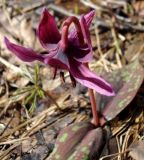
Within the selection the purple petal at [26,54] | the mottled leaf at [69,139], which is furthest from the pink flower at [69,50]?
the mottled leaf at [69,139]

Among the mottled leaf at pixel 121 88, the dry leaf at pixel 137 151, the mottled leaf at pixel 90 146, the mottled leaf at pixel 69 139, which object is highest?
the mottled leaf at pixel 121 88

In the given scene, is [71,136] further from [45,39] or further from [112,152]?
[45,39]

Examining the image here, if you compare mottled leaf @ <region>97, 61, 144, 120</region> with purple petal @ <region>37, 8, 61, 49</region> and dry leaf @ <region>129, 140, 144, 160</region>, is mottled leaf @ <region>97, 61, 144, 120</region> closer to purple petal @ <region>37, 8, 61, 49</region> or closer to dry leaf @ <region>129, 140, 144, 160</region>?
dry leaf @ <region>129, 140, 144, 160</region>

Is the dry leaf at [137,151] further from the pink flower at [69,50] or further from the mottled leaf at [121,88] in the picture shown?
the pink flower at [69,50]

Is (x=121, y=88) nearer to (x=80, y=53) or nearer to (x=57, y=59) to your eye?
(x=80, y=53)

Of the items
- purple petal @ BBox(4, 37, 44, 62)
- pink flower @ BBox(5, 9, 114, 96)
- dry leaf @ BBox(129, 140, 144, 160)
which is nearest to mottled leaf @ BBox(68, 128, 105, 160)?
dry leaf @ BBox(129, 140, 144, 160)

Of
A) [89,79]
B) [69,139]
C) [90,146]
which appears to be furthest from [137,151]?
[89,79]
